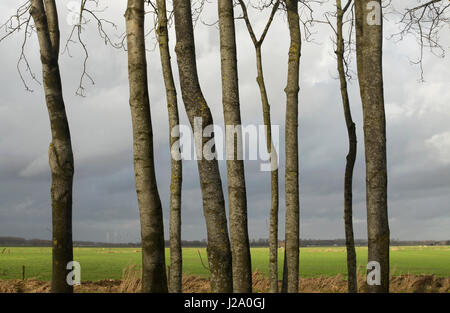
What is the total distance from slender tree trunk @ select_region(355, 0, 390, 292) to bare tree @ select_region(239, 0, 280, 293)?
6120mm

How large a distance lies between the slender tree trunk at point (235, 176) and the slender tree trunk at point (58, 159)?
2.87m

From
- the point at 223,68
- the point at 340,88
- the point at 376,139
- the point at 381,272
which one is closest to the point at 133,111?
the point at 223,68

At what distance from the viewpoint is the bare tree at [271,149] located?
42.5 feet

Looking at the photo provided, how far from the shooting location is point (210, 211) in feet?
22.8

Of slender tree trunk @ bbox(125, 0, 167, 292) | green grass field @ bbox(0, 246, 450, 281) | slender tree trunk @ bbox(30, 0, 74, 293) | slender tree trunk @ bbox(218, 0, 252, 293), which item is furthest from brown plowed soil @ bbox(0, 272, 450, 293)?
slender tree trunk @ bbox(218, 0, 252, 293)

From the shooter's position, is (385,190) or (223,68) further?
(223,68)

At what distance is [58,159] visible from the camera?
28.6ft

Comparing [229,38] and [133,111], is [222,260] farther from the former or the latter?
[229,38]
